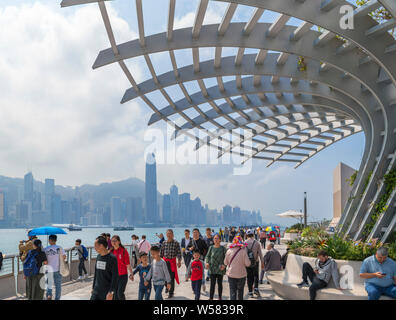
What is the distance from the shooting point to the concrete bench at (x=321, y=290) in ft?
24.8

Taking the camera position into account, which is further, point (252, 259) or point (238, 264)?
point (252, 259)

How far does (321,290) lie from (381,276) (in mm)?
1354

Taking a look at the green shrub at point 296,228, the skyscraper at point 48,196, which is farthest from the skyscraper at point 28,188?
the green shrub at point 296,228

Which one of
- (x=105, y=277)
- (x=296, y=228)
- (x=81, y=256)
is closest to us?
(x=105, y=277)

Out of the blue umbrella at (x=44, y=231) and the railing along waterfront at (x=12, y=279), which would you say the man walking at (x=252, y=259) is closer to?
the railing along waterfront at (x=12, y=279)

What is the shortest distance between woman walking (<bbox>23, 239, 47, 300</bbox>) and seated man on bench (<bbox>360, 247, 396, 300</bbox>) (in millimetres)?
6228

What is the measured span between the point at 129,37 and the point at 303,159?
25.2 m

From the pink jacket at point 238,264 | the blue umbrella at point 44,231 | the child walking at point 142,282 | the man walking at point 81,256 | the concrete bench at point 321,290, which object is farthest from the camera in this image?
the man walking at point 81,256

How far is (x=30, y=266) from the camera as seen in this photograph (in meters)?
8.02

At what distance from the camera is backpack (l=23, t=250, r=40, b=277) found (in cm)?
799

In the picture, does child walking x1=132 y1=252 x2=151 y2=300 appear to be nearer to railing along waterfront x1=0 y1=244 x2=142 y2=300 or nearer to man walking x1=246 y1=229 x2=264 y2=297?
man walking x1=246 y1=229 x2=264 y2=297

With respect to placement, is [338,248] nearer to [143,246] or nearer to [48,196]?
[143,246]

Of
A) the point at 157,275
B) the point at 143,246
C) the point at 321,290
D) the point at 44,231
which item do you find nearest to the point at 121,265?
the point at 157,275
